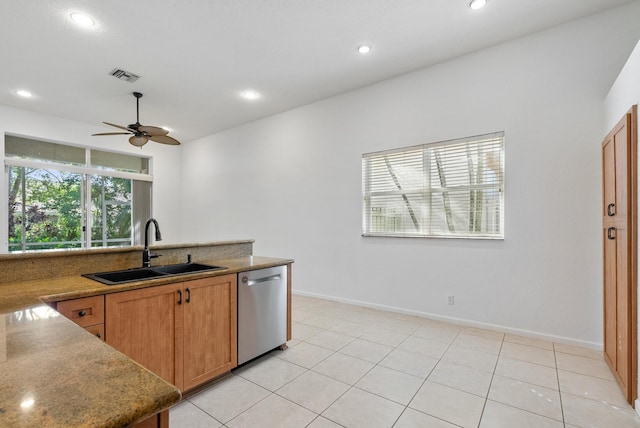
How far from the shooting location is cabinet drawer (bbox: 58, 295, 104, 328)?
1556mm

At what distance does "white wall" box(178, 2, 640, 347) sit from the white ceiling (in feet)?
0.89

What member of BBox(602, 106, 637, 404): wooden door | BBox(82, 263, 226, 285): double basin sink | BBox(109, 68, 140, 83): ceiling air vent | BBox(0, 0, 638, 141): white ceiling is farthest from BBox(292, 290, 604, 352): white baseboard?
BBox(109, 68, 140, 83): ceiling air vent

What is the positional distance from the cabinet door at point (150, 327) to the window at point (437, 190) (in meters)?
2.84

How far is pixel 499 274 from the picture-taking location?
3.29m

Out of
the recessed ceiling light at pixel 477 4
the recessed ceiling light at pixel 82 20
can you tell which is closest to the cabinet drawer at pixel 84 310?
the recessed ceiling light at pixel 82 20

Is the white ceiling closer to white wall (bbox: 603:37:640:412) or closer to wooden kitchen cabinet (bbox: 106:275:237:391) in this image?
white wall (bbox: 603:37:640:412)

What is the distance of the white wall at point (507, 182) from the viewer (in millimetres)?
2887

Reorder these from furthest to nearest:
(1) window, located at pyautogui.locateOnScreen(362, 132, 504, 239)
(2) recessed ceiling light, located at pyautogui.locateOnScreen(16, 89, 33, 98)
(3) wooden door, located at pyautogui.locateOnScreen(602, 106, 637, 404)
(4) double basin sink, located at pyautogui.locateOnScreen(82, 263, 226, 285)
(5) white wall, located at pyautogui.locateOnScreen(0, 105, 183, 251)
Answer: (5) white wall, located at pyautogui.locateOnScreen(0, 105, 183, 251), (2) recessed ceiling light, located at pyautogui.locateOnScreen(16, 89, 33, 98), (1) window, located at pyautogui.locateOnScreen(362, 132, 504, 239), (4) double basin sink, located at pyautogui.locateOnScreen(82, 263, 226, 285), (3) wooden door, located at pyautogui.locateOnScreen(602, 106, 637, 404)

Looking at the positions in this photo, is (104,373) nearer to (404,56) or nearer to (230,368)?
(230,368)

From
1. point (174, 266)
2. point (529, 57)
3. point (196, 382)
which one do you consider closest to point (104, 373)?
point (196, 382)

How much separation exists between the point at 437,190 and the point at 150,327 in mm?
3259

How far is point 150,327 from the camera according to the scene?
1.91 m

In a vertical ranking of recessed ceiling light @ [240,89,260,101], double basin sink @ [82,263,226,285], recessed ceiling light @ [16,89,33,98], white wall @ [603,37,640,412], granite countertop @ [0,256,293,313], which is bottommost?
double basin sink @ [82,263,226,285]

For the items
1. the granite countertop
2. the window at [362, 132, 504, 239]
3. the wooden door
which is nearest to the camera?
the granite countertop
